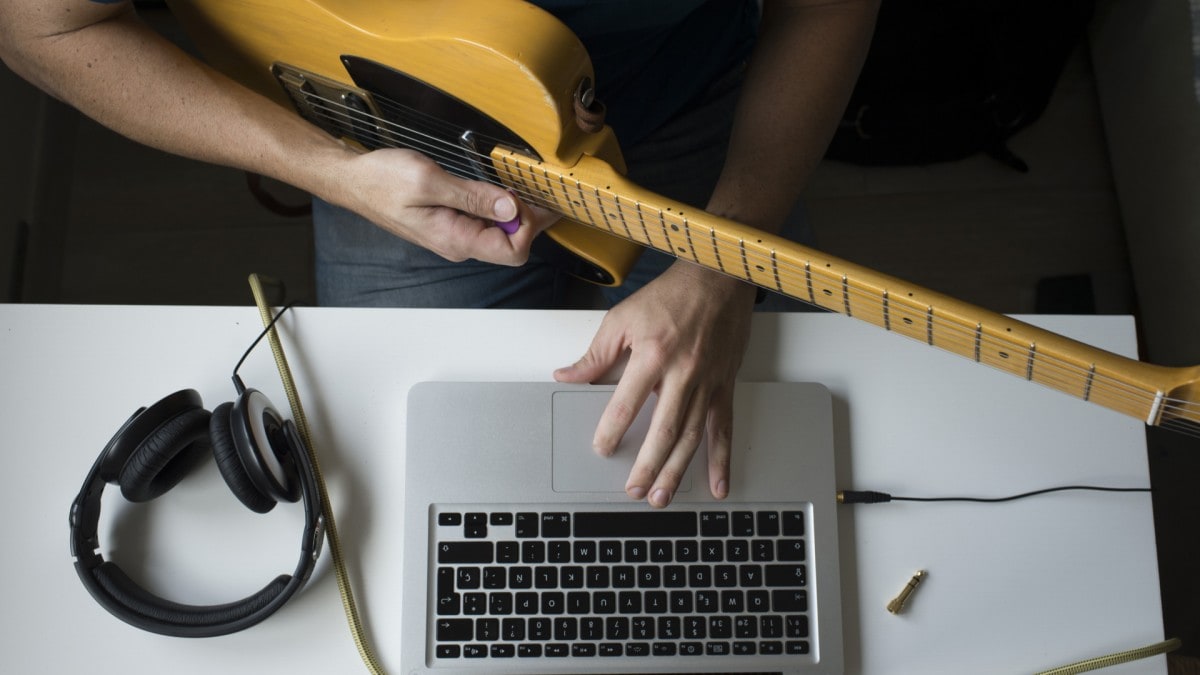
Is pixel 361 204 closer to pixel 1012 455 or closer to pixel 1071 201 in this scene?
pixel 1012 455

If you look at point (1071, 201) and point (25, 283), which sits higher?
point (1071, 201)

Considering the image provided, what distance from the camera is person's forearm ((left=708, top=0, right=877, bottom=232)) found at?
90cm

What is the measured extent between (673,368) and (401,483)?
0.83 feet

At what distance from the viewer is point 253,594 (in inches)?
30.7

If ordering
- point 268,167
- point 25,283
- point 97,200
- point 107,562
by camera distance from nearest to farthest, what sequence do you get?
point 107,562
point 268,167
point 25,283
point 97,200

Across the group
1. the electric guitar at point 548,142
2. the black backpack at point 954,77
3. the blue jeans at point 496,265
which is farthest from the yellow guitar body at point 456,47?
the black backpack at point 954,77

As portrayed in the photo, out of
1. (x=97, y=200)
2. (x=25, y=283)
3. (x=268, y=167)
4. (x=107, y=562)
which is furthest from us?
(x=97, y=200)

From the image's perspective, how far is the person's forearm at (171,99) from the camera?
0.83 m

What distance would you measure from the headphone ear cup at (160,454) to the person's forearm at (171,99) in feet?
0.79

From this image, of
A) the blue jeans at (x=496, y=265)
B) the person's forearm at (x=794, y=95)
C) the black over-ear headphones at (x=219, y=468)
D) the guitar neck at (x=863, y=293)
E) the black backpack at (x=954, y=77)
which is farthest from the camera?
the black backpack at (x=954, y=77)

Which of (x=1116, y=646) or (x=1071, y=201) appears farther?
(x=1071, y=201)

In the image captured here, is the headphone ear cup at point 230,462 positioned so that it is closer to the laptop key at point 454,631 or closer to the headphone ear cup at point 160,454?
the headphone ear cup at point 160,454

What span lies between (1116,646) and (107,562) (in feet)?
2.74

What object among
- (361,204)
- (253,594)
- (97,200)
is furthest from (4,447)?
(97,200)
